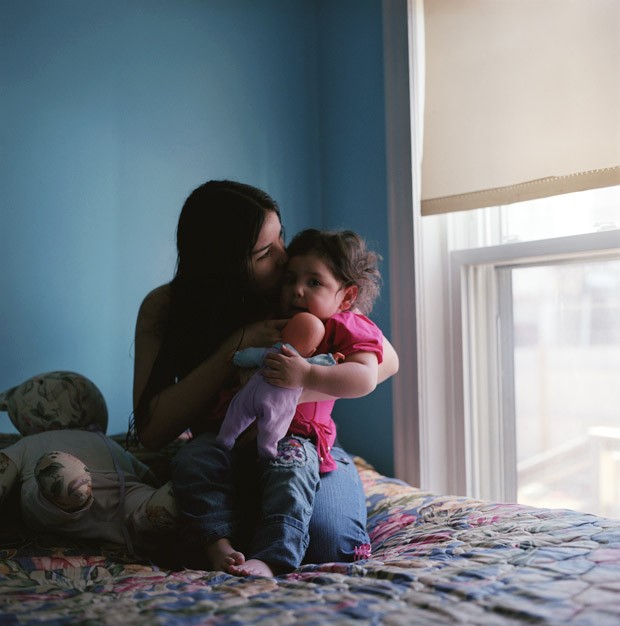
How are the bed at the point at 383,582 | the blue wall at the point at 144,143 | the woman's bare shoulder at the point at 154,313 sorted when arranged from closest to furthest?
the bed at the point at 383,582 < the woman's bare shoulder at the point at 154,313 < the blue wall at the point at 144,143

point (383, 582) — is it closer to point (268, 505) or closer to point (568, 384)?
point (268, 505)

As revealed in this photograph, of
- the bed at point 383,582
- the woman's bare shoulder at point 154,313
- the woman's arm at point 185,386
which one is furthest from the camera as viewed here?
the woman's bare shoulder at point 154,313

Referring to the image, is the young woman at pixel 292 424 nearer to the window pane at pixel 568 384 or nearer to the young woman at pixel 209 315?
the young woman at pixel 209 315

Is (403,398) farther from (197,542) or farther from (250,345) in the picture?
(197,542)

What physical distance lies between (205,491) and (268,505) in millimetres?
126

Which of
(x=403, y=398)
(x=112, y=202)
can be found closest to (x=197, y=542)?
(x=403, y=398)

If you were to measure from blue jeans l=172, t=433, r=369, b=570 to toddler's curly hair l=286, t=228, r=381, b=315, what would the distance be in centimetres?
37

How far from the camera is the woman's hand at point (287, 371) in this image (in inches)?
46.9

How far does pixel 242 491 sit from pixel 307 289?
42 centimetres

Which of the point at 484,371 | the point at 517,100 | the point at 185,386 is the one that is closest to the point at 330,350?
the point at 185,386

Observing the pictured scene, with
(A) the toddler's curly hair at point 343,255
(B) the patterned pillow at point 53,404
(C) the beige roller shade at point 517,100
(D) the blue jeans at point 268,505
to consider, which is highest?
(C) the beige roller shade at point 517,100

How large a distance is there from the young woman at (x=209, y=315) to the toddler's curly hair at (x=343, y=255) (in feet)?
0.21

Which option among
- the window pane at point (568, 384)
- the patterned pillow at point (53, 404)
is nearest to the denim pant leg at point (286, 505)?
the patterned pillow at point (53, 404)

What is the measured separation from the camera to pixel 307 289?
137 centimetres
